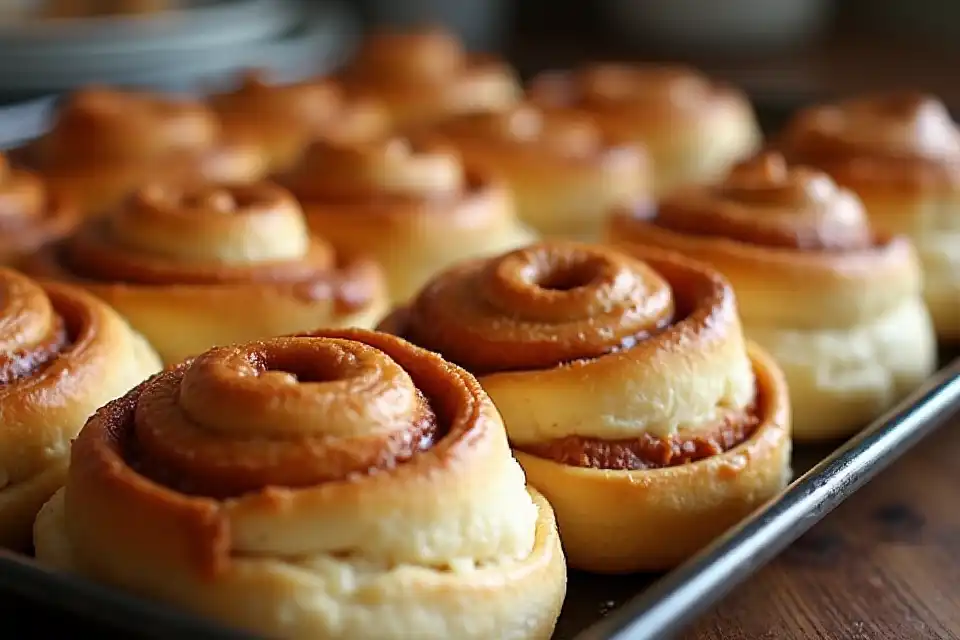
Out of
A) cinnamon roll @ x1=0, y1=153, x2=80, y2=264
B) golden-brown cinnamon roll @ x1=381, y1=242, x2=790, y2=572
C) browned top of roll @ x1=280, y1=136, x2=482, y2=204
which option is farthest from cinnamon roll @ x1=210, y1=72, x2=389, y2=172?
golden-brown cinnamon roll @ x1=381, y1=242, x2=790, y2=572

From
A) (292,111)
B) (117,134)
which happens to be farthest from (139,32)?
(117,134)

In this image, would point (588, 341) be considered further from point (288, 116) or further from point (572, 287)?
point (288, 116)

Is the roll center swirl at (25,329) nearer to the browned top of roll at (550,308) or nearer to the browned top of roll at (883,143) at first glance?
the browned top of roll at (550,308)

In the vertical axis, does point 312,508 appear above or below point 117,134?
above

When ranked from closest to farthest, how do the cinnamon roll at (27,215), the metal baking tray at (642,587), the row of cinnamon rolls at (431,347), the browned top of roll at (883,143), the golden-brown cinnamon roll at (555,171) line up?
the metal baking tray at (642,587), the row of cinnamon rolls at (431,347), the cinnamon roll at (27,215), the browned top of roll at (883,143), the golden-brown cinnamon roll at (555,171)

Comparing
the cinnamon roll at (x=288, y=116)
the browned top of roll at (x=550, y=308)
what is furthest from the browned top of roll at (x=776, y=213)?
the cinnamon roll at (x=288, y=116)

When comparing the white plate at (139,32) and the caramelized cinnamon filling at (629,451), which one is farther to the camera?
the white plate at (139,32)

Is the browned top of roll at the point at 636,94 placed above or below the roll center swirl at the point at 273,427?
below
